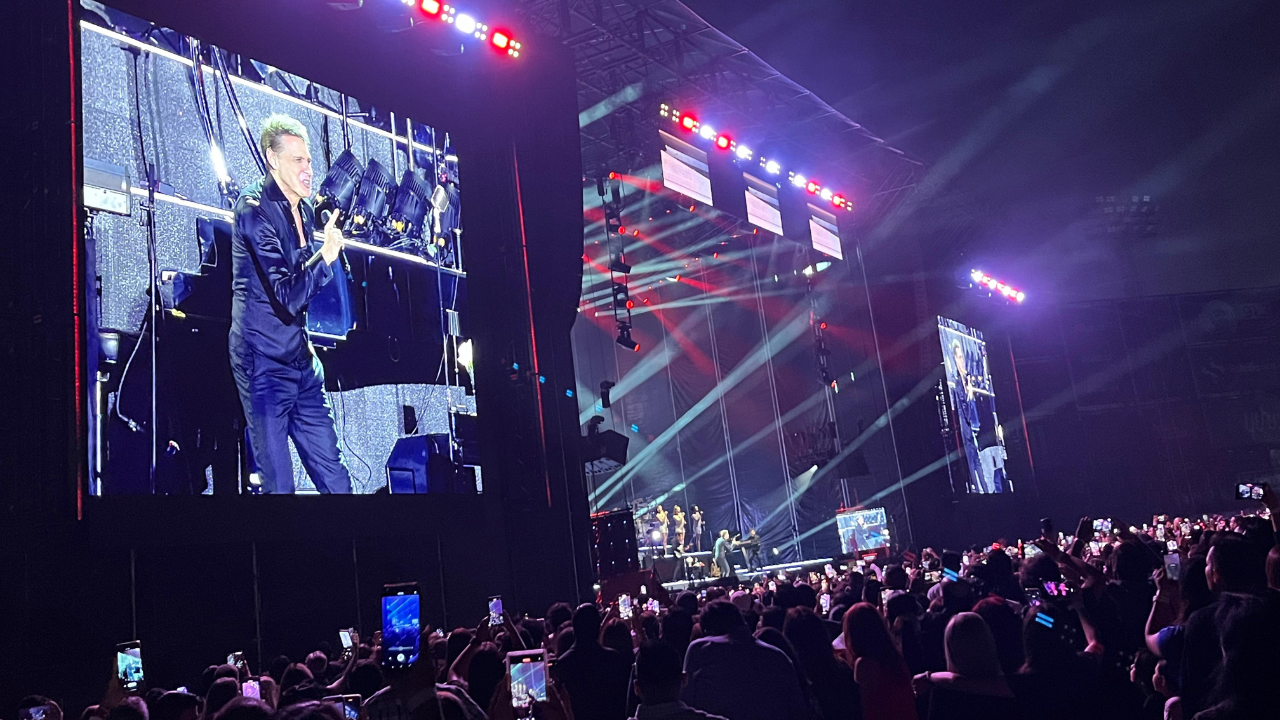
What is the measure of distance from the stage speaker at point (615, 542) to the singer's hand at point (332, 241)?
7.26 m

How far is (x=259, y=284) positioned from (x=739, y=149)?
11.6 m

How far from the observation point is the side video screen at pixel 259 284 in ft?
30.2

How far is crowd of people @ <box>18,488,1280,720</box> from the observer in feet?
11.0

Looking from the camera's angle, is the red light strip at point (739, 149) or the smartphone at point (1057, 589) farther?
the red light strip at point (739, 149)

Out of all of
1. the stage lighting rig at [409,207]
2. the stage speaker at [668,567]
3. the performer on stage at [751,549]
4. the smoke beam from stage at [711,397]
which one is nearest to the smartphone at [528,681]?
the stage lighting rig at [409,207]

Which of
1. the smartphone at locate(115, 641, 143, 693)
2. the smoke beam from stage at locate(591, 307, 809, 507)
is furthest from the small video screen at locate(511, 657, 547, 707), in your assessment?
the smoke beam from stage at locate(591, 307, 809, 507)

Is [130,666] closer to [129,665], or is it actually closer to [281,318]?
[129,665]

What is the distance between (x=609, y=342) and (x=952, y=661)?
24310mm

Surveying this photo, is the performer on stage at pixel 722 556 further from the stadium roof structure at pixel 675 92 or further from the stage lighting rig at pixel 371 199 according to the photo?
the stage lighting rig at pixel 371 199

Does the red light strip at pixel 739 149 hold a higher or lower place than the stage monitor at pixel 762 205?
higher

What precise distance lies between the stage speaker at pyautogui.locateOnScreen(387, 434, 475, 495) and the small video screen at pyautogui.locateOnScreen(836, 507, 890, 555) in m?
12.7

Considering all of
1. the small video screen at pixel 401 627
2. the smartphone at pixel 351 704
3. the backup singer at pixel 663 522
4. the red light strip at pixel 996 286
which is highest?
the red light strip at pixel 996 286

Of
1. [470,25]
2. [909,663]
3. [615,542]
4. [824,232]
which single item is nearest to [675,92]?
[824,232]

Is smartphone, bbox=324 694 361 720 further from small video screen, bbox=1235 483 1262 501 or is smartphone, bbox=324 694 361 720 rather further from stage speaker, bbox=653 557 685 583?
stage speaker, bbox=653 557 685 583
